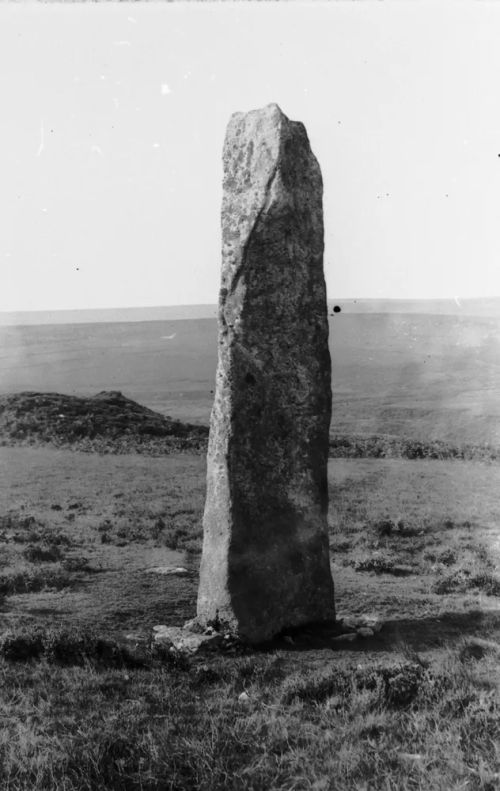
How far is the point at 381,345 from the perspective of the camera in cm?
2516

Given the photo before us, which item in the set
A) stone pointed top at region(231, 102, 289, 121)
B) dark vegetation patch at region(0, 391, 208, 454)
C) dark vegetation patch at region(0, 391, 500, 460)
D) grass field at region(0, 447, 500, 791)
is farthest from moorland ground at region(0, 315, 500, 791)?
stone pointed top at region(231, 102, 289, 121)

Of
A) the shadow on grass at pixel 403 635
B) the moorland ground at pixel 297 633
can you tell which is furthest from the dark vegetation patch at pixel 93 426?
the shadow on grass at pixel 403 635

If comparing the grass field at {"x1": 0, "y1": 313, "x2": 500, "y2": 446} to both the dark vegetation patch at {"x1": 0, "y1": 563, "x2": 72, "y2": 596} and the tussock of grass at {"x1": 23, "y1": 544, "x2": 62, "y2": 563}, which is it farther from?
the dark vegetation patch at {"x1": 0, "y1": 563, "x2": 72, "y2": 596}

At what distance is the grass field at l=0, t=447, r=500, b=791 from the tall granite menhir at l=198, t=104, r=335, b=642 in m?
0.71

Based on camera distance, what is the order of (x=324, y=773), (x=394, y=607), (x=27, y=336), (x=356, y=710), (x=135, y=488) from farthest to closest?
(x=27, y=336) < (x=135, y=488) < (x=394, y=607) < (x=356, y=710) < (x=324, y=773)

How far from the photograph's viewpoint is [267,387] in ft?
29.2

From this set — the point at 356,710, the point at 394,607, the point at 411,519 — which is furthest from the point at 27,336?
the point at 356,710

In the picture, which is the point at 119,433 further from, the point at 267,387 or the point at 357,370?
Answer: the point at 267,387

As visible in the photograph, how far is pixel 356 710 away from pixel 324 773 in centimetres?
114

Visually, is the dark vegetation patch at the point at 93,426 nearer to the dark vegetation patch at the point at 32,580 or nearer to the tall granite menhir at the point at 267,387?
the dark vegetation patch at the point at 32,580

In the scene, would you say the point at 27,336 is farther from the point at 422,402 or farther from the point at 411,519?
the point at 411,519

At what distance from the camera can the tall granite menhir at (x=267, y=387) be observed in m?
8.71

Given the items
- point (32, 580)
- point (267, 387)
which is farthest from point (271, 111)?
point (32, 580)

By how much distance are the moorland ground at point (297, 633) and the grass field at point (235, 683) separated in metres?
0.02
